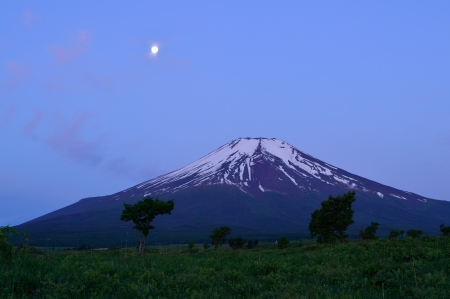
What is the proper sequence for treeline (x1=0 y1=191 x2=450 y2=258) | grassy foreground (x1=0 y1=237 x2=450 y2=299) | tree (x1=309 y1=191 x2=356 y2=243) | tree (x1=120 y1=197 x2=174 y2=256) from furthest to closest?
tree (x1=309 y1=191 x2=356 y2=243)
treeline (x1=0 y1=191 x2=450 y2=258)
tree (x1=120 y1=197 x2=174 y2=256)
grassy foreground (x1=0 y1=237 x2=450 y2=299)

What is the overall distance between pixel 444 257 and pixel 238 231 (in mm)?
141717

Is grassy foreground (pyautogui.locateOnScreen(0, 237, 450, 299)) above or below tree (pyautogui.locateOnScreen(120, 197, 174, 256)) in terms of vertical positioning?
below

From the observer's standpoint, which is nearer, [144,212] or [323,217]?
[144,212]

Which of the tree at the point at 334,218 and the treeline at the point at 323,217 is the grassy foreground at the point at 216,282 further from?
the tree at the point at 334,218

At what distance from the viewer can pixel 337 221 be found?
37.3m

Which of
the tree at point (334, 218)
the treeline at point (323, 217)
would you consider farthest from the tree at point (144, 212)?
the tree at point (334, 218)

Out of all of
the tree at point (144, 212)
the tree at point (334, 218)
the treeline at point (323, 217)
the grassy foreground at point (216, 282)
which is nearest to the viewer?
the grassy foreground at point (216, 282)

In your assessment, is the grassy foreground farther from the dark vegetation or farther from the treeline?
the treeline

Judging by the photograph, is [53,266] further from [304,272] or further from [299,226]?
[299,226]

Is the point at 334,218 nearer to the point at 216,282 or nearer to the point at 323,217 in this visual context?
the point at 323,217

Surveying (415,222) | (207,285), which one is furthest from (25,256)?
(415,222)

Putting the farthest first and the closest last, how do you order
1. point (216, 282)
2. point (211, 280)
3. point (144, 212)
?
point (144, 212) → point (211, 280) → point (216, 282)

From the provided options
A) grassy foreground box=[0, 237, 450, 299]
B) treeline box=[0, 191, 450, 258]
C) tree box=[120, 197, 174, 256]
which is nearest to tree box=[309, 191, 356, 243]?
treeline box=[0, 191, 450, 258]

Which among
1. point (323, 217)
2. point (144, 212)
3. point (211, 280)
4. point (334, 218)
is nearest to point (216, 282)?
point (211, 280)
